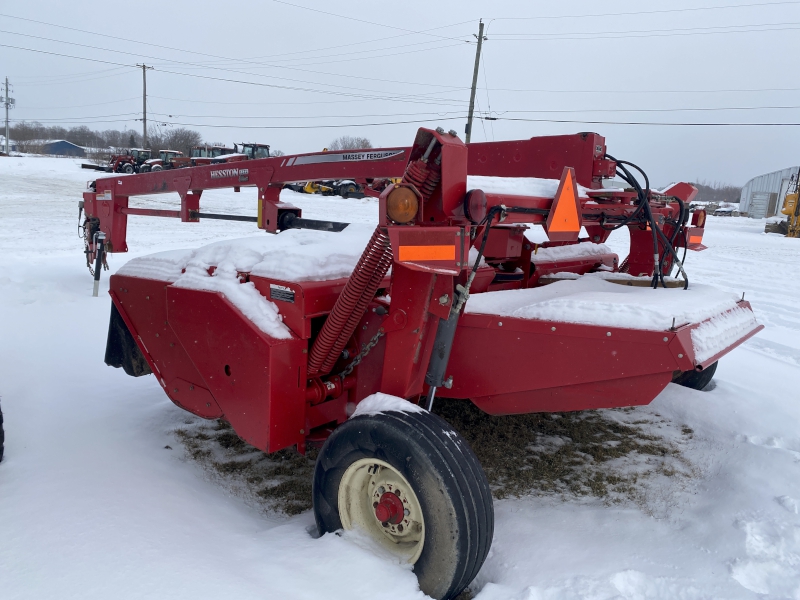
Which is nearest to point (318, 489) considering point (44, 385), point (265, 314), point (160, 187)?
point (265, 314)

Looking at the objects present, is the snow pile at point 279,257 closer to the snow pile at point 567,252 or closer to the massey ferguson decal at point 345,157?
the massey ferguson decal at point 345,157

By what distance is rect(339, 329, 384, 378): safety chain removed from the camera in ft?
8.46

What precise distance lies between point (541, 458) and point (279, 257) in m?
1.97

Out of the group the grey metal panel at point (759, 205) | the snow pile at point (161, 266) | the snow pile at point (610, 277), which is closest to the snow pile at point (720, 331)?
the snow pile at point (610, 277)

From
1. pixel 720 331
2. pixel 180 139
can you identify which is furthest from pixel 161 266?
pixel 180 139

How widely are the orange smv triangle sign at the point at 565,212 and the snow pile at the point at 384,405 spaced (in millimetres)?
872

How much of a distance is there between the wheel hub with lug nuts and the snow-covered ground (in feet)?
0.36

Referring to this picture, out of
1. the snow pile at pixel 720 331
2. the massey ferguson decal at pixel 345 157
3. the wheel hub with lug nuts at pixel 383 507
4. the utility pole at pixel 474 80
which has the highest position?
the utility pole at pixel 474 80

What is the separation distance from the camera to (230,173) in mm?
Result: 4234

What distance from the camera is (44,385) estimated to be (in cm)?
405

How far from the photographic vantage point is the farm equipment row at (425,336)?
214cm

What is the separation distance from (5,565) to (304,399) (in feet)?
4.07

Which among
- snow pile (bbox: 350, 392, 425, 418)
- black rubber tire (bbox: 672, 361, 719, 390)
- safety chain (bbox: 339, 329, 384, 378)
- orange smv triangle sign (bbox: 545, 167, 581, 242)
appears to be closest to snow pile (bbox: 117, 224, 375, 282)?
safety chain (bbox: 339, 329, 384, 378)

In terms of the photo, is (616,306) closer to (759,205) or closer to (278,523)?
(278,523)
